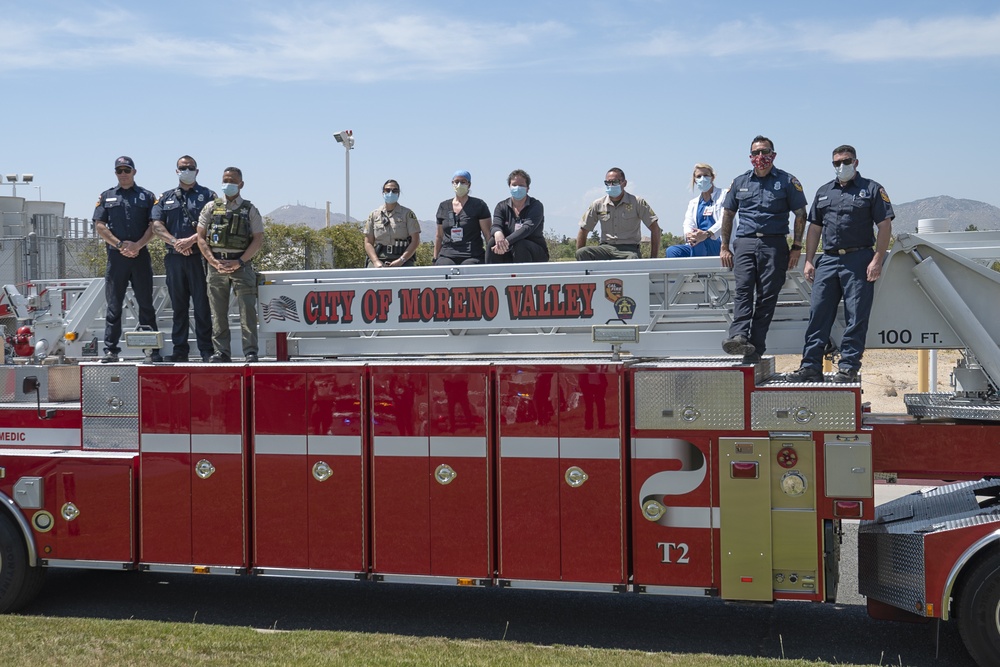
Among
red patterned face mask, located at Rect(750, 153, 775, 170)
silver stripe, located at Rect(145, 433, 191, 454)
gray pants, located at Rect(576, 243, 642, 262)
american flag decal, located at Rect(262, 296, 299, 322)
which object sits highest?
red patterned face mask, located at Rect(750, 153, 775, 170)

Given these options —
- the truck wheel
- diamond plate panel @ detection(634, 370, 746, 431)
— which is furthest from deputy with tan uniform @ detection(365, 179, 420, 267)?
the truck wheel

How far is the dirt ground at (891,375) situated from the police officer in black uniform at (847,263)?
347 inches

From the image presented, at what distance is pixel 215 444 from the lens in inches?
293

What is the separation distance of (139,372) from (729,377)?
4416 mm

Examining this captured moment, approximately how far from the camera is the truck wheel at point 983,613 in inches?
239

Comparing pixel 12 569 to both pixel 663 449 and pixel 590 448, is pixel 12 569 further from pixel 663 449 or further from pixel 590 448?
pixel 663 449

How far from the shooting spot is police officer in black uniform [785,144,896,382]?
678 cm

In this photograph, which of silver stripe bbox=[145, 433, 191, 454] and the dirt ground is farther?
the dirt ground

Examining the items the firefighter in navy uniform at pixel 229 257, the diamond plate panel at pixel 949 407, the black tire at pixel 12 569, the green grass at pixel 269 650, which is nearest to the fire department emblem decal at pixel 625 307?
the diamond plate panel at pixel 949 407

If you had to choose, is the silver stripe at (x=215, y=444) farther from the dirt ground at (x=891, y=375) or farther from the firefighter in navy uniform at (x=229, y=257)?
the dirt ground at (x=891, y=375)

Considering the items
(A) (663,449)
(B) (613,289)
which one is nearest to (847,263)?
(B) (613,289)

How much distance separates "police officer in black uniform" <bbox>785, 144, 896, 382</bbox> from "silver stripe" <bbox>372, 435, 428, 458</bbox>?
8.68 ft

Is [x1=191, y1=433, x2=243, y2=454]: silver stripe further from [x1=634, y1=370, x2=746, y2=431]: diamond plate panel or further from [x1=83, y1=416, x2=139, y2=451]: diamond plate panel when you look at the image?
[x1=634, y1=370, x2=746, y2=431]: diamond plate panel

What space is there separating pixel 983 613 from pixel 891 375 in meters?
15.1
